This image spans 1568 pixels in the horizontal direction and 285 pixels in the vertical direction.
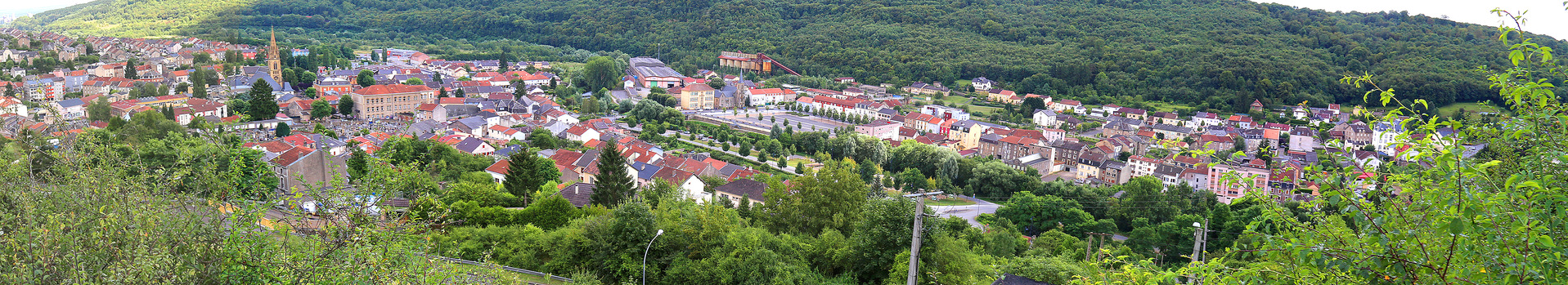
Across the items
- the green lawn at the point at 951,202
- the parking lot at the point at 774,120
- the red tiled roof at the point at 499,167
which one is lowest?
the green lawn at the point at 951,202

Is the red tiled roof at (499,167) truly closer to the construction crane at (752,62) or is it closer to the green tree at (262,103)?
the green tree at (262,103)

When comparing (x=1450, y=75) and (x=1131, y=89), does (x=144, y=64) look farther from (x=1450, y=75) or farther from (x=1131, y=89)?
(x=1450, y=75)

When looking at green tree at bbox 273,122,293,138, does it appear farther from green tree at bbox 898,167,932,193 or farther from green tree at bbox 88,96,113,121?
green tree at bbox 898,167,932,193

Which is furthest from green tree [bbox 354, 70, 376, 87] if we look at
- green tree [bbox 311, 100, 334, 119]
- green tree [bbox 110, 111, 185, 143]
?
green tree [bbox 110, 111, 185, 143]

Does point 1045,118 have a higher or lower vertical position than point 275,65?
lower

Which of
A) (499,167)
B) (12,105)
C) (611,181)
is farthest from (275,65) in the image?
(611,181)

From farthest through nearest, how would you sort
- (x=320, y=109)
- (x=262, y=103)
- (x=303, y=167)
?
(x=320, y=109), (x=262, y=103), (x=303, y=167)

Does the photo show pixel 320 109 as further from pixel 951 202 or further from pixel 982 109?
pixel 982 109

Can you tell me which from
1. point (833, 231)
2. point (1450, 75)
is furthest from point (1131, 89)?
point (833, 231)

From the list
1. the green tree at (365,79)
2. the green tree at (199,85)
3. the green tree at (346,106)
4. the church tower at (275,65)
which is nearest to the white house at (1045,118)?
the green tree at (346,106)
